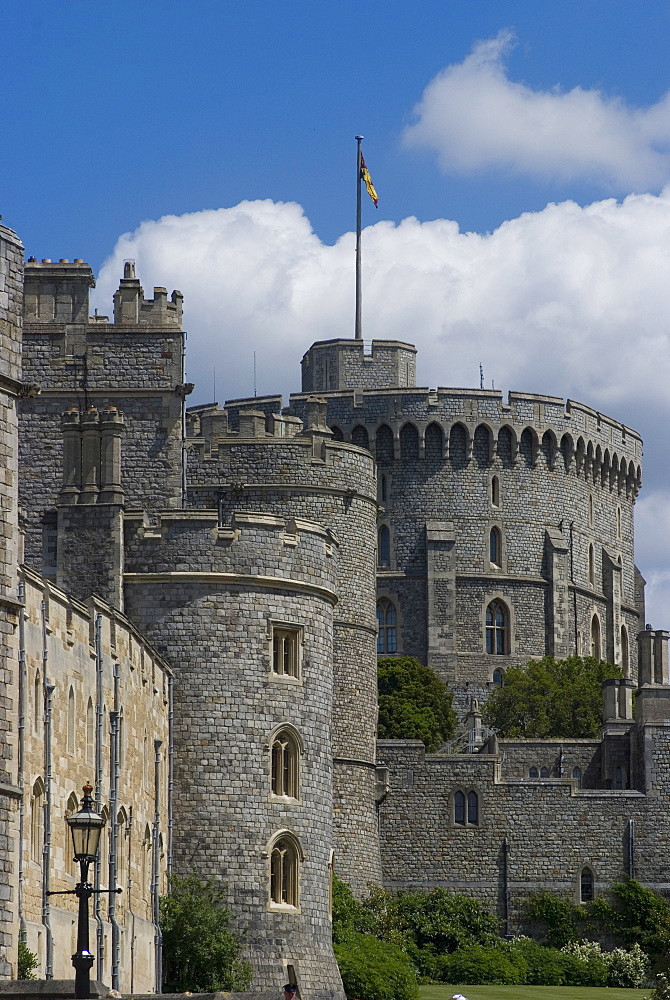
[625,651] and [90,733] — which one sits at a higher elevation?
[625,651]

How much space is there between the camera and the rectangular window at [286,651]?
49.3 m

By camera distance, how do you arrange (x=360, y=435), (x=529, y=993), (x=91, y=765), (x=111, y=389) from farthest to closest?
(x=360, y=435)
(x=529, y=993)
(x=111, y=389)
(x=91, y=765)

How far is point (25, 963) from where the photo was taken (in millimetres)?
33844

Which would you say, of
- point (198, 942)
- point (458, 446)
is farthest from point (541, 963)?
point (458, 446)

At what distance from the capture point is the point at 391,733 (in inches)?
3093

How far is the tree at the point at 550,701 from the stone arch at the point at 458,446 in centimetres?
918

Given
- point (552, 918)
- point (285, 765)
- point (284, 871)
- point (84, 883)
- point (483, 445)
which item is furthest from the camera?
point (483, 445)

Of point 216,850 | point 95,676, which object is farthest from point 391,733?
point 95,676

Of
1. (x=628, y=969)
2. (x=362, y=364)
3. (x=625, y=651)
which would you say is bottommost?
(x=628, y=969)

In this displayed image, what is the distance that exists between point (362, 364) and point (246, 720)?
54.9m

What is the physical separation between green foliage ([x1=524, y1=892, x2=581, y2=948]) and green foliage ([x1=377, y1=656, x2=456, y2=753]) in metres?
11.0

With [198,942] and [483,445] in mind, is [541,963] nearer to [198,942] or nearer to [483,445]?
[198,942]

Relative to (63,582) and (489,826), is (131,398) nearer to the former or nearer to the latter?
(63,582)

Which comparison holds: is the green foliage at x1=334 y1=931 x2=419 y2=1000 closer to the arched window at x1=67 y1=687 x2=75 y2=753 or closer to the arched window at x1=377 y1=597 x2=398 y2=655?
the arched window at x1=67 y1=687 x2=75 y2=753
